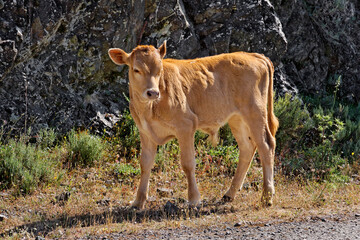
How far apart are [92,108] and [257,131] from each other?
3.77 metres

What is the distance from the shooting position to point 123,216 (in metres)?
7.21

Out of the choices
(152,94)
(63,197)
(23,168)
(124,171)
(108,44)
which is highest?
(108,44)

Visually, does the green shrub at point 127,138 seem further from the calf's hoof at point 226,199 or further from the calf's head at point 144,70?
the calf's head at point 144,70

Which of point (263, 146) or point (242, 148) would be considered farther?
point (242, 148)

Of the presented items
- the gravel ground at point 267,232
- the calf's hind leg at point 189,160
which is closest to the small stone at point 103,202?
the calf's hind leg at point 189,160

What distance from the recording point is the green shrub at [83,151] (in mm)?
9117

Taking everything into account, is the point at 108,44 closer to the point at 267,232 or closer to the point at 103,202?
the point at 103,202

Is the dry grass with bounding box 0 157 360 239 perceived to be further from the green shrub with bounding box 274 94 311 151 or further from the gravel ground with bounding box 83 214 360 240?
the green shrub with bounding box 274 94 311 151

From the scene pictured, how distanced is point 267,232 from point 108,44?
5773 mm

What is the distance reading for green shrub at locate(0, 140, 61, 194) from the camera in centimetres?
812

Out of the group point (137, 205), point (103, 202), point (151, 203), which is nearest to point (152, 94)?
point (137, 205)

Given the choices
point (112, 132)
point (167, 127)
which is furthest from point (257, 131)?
point (112, 132)

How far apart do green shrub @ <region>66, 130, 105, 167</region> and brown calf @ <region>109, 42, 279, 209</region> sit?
1.74 meters

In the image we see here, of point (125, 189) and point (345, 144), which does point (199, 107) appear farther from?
point (345, 144)
